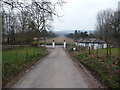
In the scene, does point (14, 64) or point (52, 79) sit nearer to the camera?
point (52, 79)

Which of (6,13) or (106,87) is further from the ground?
(6,13)

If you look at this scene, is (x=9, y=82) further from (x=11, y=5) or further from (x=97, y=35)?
(x=97, y=35)

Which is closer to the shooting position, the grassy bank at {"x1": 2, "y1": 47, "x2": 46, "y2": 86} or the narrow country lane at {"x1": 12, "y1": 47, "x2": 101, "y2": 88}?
the narrow country lane at {"x1": 12, "y1": 47, "x2": 101, "y2": 88}

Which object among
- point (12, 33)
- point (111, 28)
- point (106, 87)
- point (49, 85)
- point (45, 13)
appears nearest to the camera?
point (106, 87)

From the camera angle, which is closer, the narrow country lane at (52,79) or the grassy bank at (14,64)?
the narrow country lane at (52,79)

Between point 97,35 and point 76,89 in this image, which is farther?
point 97,35

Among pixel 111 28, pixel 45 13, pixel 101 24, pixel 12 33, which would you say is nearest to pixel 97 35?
pixel 101 24

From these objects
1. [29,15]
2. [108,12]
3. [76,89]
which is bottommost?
[76,89]

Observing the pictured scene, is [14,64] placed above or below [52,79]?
above

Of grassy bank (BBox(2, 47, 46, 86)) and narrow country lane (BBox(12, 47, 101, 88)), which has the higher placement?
grassy bank (BBox(2, 47, 46, 86))

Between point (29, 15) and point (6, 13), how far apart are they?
1.46m

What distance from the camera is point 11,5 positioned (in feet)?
47.7

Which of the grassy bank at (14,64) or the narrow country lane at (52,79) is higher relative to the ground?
the grassy bank at (14,64)

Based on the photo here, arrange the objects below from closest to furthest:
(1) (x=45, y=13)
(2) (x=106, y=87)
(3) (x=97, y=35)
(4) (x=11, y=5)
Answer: (2) (x=106, y=87) < (4) (x=11, y=5) < (1) (x=45, y=13) < (3) (x=97, y=35)
